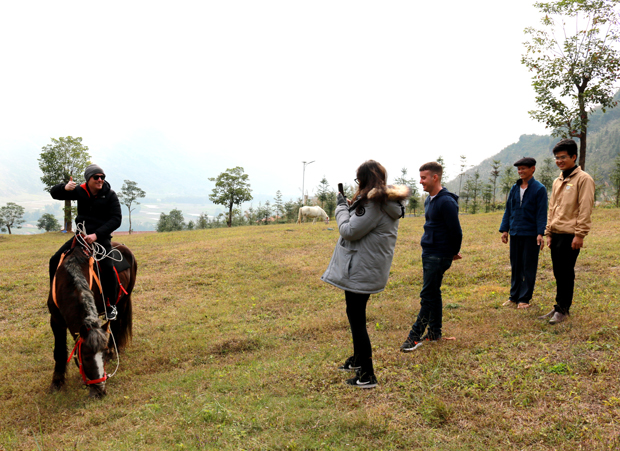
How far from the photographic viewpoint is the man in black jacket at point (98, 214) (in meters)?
5.30

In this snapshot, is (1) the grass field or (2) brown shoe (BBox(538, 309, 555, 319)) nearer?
(1) the grass field

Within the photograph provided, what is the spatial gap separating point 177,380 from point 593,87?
65.8 feet

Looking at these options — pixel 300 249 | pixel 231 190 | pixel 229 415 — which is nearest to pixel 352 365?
pixel 229 415

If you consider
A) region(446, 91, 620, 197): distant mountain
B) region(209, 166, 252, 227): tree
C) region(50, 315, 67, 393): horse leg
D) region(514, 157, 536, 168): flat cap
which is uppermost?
region(446, 91, 620, 197): distant mountain

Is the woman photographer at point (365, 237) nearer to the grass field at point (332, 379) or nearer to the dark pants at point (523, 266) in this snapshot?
the grass field at point (332, 379)

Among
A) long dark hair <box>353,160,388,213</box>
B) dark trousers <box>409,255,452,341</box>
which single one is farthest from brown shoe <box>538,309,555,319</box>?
long dark hair <box>353,160,388,213</box>

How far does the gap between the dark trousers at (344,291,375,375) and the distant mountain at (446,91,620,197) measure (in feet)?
219

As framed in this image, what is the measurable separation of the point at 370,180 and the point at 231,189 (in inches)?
1640

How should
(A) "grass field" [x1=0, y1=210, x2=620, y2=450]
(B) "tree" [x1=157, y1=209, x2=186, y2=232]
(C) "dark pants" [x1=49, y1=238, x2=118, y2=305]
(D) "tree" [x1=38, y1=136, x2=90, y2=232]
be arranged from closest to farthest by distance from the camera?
(A) "grass field" [x1=0, y1=210, x2=620, y2=450] → (C) "dark pants" [x1=49, y1=238, x2=118, y2=305] → (D) "tree" [x1=38, y1=136, x2=90, y2=232] → (B) "tree" [x1=157, y1=209, x2=186, y2=232]

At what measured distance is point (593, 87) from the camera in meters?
16.1

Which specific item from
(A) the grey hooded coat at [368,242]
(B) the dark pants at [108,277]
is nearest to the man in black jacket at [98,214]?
(B) the dark pants at [108,277]

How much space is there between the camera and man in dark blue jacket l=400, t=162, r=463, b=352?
4527 mm

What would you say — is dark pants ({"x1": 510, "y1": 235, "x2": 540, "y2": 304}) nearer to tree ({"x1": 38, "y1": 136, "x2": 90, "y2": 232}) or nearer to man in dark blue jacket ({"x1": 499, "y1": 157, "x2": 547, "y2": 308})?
man in dark blue jacket ({"x1": 499, "y1": 157, "x2": 547, "y2": 308})

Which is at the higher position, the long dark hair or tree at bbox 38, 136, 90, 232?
tree at bbox 38, 136, 90, 232
